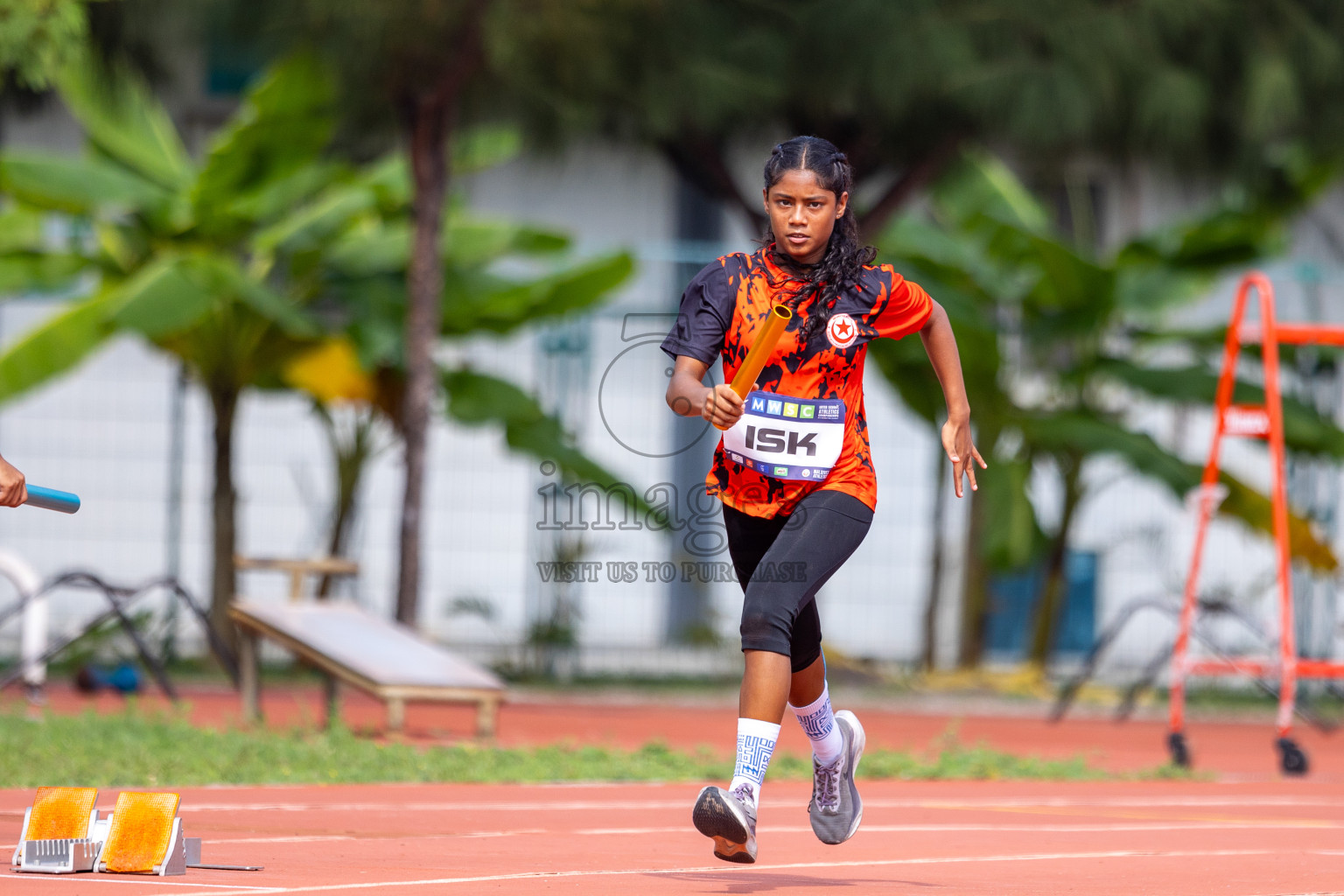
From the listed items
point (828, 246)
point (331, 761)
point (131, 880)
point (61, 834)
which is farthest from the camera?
point (331, 761)

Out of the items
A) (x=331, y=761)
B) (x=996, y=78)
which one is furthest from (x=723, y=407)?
(x=996, y=78)

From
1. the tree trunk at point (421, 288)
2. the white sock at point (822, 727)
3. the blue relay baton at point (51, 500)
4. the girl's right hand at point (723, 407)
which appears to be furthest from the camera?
the tree trunk at point (421, 288)

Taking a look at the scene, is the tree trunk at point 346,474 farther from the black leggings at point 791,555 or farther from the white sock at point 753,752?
the white sock at point 753,752

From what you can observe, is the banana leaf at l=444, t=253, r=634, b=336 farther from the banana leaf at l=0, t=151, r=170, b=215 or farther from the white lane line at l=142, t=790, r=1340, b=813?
the white lane line at l=142, t=790, r=1340, b=813

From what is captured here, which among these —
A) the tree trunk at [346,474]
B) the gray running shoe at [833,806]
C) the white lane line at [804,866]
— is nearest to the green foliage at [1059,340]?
the tree trunk at [346,474]

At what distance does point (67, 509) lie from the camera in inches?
178

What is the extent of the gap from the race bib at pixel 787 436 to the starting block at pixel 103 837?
5.15ft

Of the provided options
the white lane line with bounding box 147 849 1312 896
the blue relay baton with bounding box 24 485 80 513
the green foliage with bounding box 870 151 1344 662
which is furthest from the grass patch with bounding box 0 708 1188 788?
the green foliage with bounding box 870 151 1344 662

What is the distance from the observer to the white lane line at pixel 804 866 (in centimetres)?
398

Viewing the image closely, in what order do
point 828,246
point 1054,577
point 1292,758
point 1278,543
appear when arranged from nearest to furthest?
point 828,246, point 1292,758, point 1278,543, point 1054,577

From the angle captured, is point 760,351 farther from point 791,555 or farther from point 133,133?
point 133,133

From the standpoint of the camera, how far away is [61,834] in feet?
13.5

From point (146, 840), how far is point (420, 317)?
26.5 feet

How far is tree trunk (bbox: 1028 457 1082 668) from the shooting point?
47.2 ft
